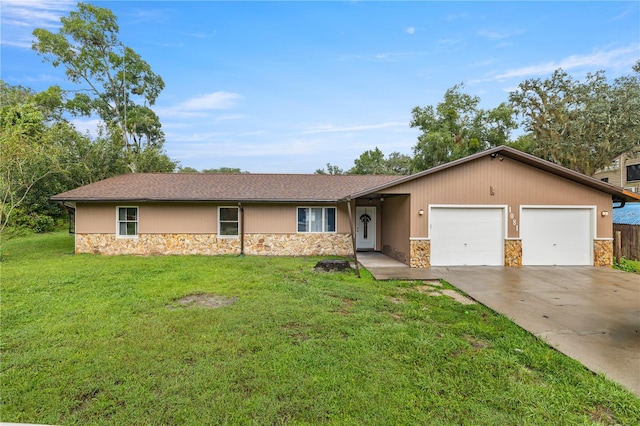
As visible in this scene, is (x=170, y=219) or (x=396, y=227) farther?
(x=170, y=219)

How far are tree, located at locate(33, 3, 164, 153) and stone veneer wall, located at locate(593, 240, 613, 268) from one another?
26.4 meters

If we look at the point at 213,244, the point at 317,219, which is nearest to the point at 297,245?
the point at 317,219

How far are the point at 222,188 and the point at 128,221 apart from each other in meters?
3.73

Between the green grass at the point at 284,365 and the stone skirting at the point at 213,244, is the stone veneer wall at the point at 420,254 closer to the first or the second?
the stone skirting at the point at 213,244

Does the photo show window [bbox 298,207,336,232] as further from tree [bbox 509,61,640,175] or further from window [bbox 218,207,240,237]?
tree [bbox 509,61,640,175]

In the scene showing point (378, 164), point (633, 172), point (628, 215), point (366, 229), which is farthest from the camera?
point (378, 164)

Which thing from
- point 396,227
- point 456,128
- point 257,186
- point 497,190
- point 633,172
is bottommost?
point 396,227

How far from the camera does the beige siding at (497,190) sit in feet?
30.8

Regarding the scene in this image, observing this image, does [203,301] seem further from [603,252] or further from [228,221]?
[603,252]

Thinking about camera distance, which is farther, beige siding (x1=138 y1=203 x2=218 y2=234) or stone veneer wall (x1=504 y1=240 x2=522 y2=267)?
beige siding (x1=138 y1=203 x2=218 y2=234)

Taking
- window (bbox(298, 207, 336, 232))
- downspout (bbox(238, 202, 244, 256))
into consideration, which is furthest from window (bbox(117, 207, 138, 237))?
window (bbox(298, 207, 336, 232))

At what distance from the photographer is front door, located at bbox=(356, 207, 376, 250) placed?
12.8m

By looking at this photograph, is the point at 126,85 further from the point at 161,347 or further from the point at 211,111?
the point at 161,347

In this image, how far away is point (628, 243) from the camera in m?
10.4
